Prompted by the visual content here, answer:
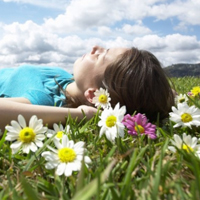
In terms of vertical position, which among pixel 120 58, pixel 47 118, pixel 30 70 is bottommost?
pixel 47 118

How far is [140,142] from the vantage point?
1.28m

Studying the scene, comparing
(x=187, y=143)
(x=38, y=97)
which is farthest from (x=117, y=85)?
(x=187, y=143)

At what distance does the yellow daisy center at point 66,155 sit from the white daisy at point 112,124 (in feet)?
0.97

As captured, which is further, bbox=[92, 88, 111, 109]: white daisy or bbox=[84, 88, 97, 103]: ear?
bbox=[84, 88, 97, 103]: ear

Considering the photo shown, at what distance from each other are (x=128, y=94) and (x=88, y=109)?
0.40 metres

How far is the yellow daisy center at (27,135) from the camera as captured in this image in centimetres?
112

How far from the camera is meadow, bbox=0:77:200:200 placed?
0.67m

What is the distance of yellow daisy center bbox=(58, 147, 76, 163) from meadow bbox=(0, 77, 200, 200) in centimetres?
4

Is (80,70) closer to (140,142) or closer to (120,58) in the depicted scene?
(120,58)

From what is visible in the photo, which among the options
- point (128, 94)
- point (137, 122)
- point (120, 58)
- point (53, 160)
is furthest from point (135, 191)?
point (120, 58)

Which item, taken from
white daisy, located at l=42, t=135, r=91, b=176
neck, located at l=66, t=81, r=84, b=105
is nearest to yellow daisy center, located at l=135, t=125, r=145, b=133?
white daisy, located at l=42, t=135, r=91, b=176

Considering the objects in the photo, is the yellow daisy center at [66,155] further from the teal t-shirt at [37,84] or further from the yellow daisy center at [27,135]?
the teal t-shirt at [37,84]

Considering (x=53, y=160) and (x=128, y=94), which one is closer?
(x=53, y=160)

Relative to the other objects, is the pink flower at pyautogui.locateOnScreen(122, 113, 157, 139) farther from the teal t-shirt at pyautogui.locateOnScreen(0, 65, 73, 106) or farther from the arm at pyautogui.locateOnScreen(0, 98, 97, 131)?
the teal t-shirt at pyautogui.locateOnScreen(0, 65, 73, 106)
